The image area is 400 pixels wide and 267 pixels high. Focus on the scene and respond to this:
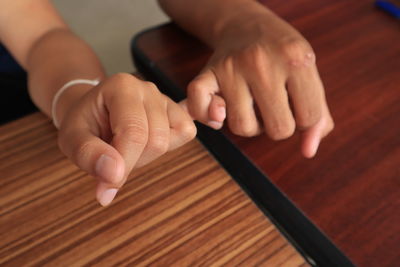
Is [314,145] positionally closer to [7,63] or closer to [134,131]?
[134,131]

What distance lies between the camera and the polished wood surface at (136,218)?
264 mm

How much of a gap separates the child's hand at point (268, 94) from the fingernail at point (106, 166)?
114 mm

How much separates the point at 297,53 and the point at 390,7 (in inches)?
9.2

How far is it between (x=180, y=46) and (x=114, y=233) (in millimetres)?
247

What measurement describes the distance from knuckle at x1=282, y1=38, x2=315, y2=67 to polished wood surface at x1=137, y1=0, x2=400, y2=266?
6 centimetres

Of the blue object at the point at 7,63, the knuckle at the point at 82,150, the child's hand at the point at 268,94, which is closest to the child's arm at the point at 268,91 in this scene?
the child's hand at the point at 268,94

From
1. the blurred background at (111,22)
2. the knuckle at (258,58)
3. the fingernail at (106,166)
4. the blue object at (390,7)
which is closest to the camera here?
the fingernail at (106,166)

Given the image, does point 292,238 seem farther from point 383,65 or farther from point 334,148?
point 383,65

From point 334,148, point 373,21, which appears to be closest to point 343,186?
point 334,148

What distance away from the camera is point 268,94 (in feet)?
0.99

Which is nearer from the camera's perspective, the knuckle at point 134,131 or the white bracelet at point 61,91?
the knuckle at point 134,131

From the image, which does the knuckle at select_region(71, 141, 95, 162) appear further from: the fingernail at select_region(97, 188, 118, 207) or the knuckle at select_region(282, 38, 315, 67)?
the knuckle at select_region(282, 38, 315, 67)

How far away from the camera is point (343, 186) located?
288mm

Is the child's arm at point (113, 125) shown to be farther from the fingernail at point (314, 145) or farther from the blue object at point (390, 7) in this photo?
the blue object at point (390, 7)
